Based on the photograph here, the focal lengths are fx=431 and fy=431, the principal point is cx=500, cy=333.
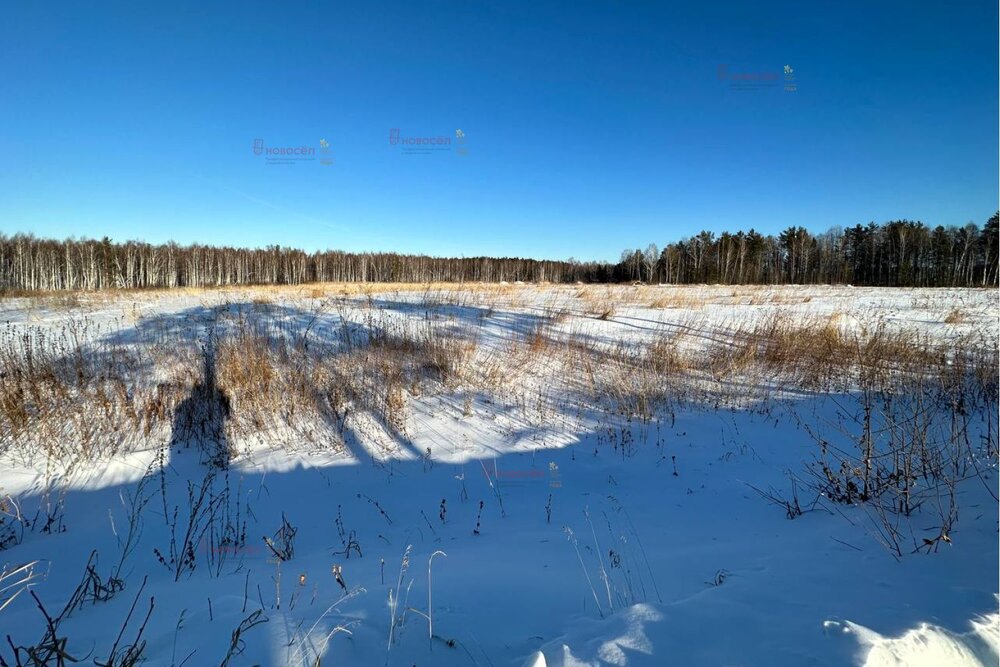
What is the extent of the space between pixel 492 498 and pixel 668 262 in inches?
2338

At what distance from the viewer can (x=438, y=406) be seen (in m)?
5.37

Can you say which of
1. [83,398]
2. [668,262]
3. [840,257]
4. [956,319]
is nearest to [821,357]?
[956,319]

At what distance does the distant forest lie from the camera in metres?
39.9

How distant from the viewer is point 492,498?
11.6 feet

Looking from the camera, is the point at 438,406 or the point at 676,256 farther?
the point at 676,256

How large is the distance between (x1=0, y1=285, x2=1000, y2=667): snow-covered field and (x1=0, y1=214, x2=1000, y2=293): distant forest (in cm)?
2825

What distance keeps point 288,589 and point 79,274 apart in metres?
56.9

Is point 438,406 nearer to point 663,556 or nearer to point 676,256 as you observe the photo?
point 663,556

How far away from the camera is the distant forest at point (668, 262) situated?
1572 inches

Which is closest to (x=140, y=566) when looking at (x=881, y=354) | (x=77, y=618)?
(x=77, y=618)

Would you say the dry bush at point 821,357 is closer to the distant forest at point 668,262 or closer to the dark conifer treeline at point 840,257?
the distant forest at point 668,262

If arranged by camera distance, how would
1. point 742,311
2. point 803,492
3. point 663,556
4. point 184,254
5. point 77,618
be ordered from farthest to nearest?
point 184,254
point 742,311
point 803,492
point 663,556
point 77,618

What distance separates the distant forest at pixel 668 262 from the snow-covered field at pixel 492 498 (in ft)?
92.7

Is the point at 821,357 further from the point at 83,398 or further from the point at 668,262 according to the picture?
the point at 668,262
